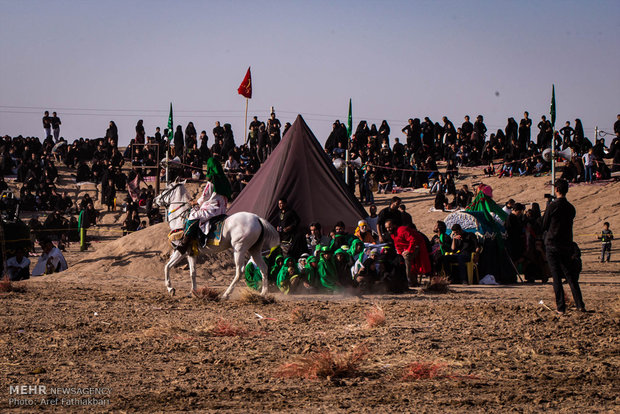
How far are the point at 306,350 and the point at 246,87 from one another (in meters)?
21.9

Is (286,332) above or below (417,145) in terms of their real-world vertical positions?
below

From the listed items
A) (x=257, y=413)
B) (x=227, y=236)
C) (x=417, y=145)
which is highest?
(x=417, y=145)

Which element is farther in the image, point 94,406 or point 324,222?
point 324,222

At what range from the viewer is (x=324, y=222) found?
17.8 meters

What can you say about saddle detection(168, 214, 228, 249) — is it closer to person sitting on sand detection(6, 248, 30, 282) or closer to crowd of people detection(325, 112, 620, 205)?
person sitting on sand detection(6, 248, 30, 282)

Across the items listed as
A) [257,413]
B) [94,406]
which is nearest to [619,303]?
[257,413]

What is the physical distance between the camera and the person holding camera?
32.8 ft

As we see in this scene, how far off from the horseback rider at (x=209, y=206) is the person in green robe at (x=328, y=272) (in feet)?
5.95

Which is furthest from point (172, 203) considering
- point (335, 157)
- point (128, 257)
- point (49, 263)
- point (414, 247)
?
point (335, 157)

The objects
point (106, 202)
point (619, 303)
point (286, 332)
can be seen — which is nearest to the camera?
point (286, 332)

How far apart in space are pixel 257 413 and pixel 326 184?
42.5ft

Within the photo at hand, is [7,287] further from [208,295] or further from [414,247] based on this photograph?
[414,247]

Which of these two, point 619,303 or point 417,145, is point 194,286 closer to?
point 619,303

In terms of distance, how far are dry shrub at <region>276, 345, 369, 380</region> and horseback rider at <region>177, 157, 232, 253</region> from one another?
20.6ft
